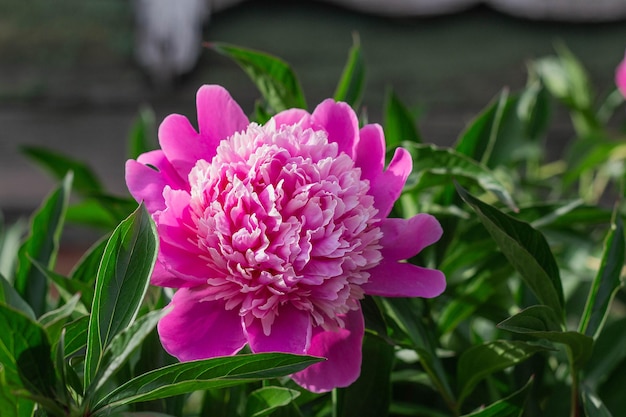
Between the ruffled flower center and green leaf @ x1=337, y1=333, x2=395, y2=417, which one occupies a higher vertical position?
the ruffled flower center

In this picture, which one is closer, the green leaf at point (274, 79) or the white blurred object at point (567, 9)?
the green leaf at point (274, 79)

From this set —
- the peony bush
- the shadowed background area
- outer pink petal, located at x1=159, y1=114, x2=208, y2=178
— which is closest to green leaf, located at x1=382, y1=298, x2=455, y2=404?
the peony bush

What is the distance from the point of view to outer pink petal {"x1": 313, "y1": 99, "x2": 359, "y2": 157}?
0.31m

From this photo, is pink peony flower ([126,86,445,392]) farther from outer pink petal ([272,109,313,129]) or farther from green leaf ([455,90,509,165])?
green leaf ([455,90,509,165])

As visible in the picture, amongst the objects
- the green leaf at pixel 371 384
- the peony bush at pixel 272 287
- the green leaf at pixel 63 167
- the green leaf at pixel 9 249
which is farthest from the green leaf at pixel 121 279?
the green leaf at pixel 63 167

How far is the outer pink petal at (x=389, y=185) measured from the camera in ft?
0.97

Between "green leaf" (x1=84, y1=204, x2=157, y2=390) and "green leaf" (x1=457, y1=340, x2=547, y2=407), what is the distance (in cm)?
16

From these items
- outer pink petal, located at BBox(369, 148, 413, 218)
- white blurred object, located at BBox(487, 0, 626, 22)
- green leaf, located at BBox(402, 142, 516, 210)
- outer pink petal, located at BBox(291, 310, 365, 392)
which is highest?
outer pink petal, located at BBox(369, 148, 413, 218)

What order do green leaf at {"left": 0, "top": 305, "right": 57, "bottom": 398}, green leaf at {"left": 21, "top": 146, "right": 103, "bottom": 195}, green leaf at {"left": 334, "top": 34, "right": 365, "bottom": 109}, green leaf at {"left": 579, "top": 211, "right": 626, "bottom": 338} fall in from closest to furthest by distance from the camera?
green leaf at {"left": 0, "top": 305, "right": 57, "bottom": 398} → green leaf at {"left": 579, "top": 211, "right": 626, "bottom": 338} → green leaf at {"left": 334, "top": 34, "right": 365, "bottom": 109} → green leaf at {"left": 21, "top": 146, "right": 103, "bottom": 195}

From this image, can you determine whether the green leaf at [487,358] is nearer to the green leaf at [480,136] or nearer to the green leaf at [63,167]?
the green leaf at [480,136]

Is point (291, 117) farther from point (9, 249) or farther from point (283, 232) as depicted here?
point (9, 249)

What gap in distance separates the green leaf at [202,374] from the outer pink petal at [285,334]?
0.02 m

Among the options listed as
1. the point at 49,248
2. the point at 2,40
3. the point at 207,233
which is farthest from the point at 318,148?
the point at 2,40

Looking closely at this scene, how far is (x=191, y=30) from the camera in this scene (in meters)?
2.28
